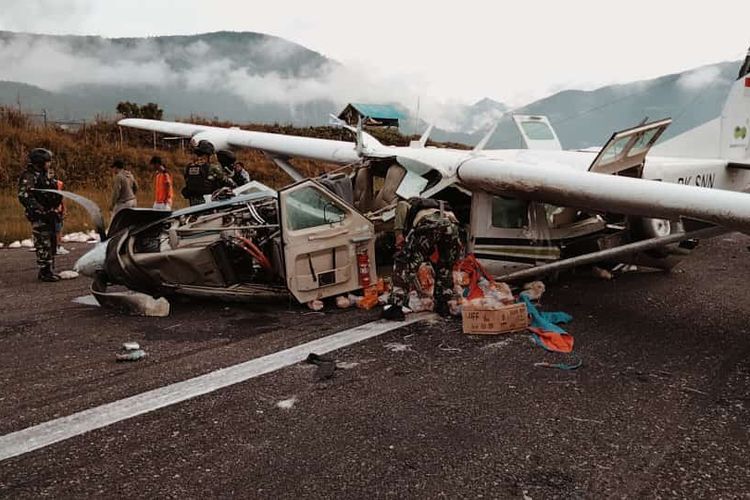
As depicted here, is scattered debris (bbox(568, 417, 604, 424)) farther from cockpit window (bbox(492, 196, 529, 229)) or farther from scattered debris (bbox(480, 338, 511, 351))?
cockpit window (bbox(492, 196, 529, 229))

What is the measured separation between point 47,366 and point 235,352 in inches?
61.3

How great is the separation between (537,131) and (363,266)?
6.84m

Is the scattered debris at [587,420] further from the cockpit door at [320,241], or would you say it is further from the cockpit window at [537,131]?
the cockpit window at [537,131]

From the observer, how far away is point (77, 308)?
6.67 m

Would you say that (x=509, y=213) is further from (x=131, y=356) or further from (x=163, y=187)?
(x=163, y=187)

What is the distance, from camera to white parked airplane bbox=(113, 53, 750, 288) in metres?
5.70

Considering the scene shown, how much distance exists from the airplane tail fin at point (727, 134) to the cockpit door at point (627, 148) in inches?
212

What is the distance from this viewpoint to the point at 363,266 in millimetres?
6816

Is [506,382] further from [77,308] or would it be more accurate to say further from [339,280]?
[77,308]

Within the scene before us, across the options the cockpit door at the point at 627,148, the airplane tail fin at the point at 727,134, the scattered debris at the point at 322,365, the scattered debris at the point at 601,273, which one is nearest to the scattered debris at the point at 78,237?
the scattered debris at the point at 322,365

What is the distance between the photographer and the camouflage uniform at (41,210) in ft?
26.5

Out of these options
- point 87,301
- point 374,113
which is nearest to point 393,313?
point 87,301

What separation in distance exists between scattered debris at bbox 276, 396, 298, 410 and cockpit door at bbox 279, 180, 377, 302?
219cm

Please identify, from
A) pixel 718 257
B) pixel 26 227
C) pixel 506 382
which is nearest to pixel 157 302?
pixel 506 382
